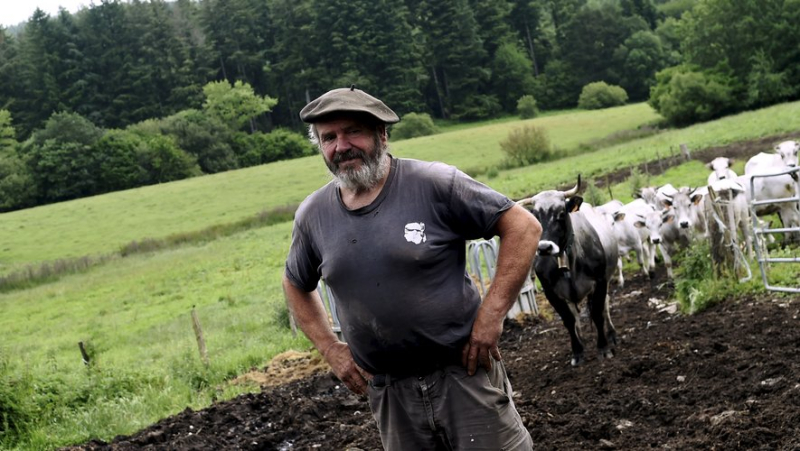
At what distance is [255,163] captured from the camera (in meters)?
79.6

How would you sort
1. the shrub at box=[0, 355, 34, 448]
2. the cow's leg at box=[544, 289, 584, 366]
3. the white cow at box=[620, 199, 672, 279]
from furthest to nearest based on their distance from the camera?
the white cow at box=[620, 199, 672, 279], the shrub at box=[0, 355, 34, 448], the cow's leg at box=[544, 289, 584, 366]

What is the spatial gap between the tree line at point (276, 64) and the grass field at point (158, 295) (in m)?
19.3

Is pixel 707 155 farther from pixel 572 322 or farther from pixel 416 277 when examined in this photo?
pixel 416 277

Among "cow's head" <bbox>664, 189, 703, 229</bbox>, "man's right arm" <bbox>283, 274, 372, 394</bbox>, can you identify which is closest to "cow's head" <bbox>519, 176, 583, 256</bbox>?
"man's right arm" <bbox>283, 274, 372, 394</bbox>

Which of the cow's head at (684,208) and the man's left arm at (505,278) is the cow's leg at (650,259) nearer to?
the cow's head at (684,208)

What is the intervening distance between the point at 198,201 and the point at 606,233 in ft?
159

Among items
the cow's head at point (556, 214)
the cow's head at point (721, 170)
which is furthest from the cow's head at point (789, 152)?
the cow's head at point (556, 214)

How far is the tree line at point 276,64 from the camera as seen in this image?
8312 centimetres

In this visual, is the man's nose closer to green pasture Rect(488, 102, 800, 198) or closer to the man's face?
the man's face

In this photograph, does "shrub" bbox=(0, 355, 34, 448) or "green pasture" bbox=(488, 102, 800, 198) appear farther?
"green pasture" bbox=(488, 102, 800, 198)

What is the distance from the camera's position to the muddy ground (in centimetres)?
616

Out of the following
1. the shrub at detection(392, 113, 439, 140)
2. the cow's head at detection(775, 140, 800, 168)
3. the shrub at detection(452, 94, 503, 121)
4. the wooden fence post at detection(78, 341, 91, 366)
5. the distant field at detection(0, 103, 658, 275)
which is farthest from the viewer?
the shrub at detection(452, 94, 503, 121)

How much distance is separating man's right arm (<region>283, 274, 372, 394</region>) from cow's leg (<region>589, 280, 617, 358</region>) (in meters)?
5.64

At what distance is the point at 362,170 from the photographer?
155 inches
